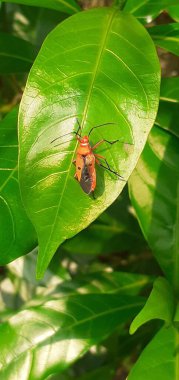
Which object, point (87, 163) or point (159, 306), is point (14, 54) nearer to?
point (87, 163)

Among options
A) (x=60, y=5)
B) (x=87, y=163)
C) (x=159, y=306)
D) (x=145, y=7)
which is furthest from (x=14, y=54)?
(x=159, y=306)

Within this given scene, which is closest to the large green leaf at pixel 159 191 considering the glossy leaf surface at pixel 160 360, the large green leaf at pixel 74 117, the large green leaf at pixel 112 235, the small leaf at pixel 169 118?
the small leaf at pixel 169 118

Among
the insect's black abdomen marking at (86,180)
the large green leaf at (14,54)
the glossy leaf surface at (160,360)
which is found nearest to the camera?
the insect's black abdomen marking at (86,180)

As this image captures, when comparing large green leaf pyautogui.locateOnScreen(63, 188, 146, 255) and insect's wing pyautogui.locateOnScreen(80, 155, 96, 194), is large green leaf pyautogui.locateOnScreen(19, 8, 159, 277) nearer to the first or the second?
insect's wing pyautogui.locateOnScreen(80, 155, 96, 194)

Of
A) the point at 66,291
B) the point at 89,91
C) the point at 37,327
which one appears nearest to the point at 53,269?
the point at 66,291

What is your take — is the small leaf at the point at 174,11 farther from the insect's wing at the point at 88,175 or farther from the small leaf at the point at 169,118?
the insect's wing at the point at 88,175

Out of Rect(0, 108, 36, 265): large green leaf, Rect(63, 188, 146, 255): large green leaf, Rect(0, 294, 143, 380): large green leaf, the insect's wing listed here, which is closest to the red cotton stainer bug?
the insect's wing
